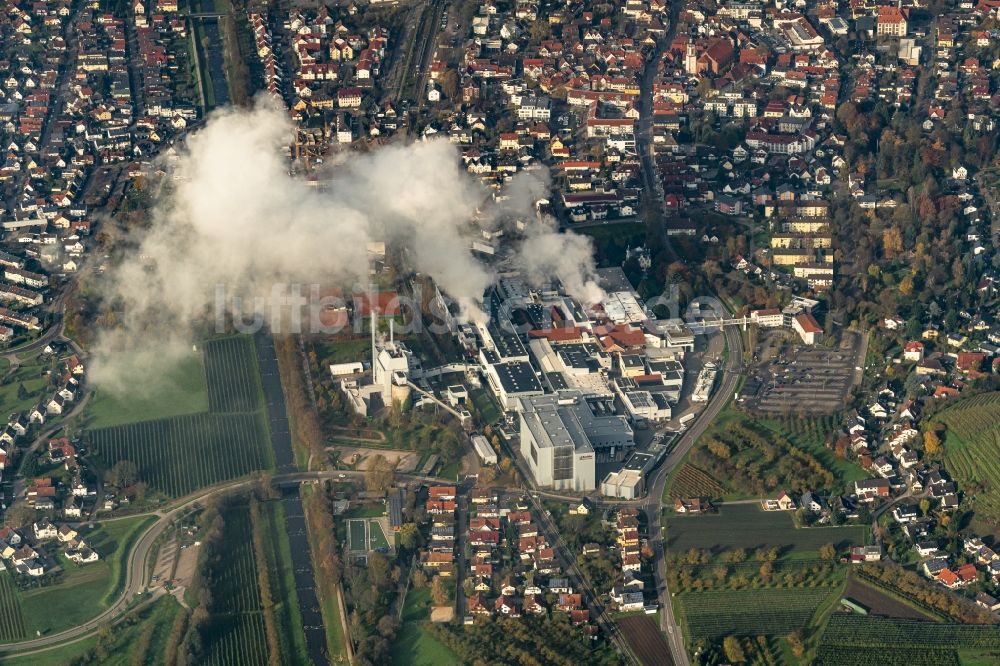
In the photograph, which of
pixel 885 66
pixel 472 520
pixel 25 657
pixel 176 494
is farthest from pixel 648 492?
pixel 885 66

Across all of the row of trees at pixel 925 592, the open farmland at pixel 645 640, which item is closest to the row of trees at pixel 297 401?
the open farmland at pixel 645 640

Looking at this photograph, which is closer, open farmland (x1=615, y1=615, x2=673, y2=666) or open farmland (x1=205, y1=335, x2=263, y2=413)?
open farmland (x1=615, y1=615, x2=673, y2=666)

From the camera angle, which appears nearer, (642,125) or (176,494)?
(176,494)

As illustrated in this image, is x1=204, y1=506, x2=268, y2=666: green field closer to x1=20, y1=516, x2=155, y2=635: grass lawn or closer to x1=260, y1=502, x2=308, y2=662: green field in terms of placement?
x1=260, y1=502, x2=308, y2=662: green field

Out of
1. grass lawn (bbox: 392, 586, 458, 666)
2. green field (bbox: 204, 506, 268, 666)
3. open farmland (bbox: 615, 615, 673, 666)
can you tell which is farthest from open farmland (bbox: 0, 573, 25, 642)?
open farmland (bbox: 615, 615, 673, 666)

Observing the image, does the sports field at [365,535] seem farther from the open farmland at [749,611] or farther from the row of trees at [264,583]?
the open farmland at [749,611]

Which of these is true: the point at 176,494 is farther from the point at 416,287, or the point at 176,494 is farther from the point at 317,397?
the point at 416,287

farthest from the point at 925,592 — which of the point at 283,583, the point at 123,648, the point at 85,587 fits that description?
the point at 85,587
